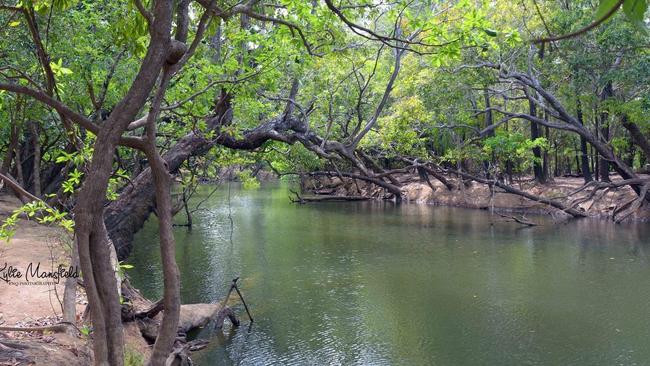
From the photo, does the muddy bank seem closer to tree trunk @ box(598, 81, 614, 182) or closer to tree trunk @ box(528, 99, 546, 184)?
tree trunk @ box(598, 81, 614, 182)

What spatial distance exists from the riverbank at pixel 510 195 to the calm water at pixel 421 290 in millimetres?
1434

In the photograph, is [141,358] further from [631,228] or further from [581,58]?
[631,228]

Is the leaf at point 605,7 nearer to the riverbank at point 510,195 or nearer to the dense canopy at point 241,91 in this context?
the dense canopy at point 241,91

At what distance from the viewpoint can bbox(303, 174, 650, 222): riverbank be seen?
21.9 m

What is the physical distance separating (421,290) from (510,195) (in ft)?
50.3

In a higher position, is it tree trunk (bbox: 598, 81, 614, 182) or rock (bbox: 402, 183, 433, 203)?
tree trunk (bbox: 598, 81, 614, 182)

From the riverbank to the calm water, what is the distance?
4.71 feet

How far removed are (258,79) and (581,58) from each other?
1316 cm

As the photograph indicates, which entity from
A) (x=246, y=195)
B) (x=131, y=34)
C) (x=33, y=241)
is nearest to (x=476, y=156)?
(x=246, y=195)

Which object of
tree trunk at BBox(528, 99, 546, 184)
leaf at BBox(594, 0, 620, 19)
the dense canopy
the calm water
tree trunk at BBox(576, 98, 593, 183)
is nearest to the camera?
leaf at BBox(594, 0, 620, 19)

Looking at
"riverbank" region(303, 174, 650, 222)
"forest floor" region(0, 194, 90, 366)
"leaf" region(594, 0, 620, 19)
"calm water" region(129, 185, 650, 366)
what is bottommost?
"calm water" region(129, 185, 650, 366)

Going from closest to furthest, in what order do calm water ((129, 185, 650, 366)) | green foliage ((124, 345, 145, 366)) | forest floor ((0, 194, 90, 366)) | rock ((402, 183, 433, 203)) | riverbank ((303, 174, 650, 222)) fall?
forest floor ((0, 194, 90, 366)) → green foliage ((124, 345, 145, 366)) → calm water ((129, 185, 650, 366)) → riverbank ((303, 174, 650, 222)) → rock ((402, 183, 433, 203))

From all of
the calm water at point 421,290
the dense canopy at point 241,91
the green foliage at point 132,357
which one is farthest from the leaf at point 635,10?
the calm water at point 421,290

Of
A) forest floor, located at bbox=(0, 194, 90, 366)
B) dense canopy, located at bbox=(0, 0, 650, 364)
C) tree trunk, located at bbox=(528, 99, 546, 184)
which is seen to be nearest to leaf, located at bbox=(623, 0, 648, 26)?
dense canopy, located at bbox=(0, 0, 650, 364)
